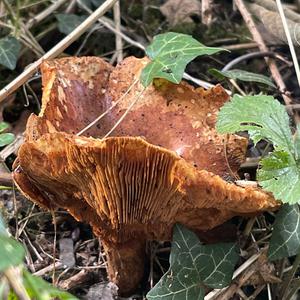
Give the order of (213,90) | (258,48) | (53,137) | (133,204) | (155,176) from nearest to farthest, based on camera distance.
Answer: (53,137) < (155,176) < (133,204) < (213,90) < (258,48)

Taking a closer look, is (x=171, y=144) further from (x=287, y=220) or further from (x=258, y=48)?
(x=258, y=48)

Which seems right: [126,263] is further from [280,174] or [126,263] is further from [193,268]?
[280,174]

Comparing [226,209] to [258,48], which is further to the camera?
[258,48]

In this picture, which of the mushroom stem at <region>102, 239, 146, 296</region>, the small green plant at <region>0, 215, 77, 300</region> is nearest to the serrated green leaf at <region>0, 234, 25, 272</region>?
the small green plant at <region>0, 215, 77, 300</region>

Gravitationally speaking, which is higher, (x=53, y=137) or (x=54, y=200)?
(x=53, y=137)

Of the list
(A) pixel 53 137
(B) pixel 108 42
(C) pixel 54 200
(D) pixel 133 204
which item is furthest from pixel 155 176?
(B) pixel 108 42

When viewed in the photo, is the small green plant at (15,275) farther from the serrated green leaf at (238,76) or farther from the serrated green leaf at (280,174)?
the serrated green leaf at (238,76)

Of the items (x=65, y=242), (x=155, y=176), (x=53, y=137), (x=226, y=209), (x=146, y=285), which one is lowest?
(x=146, y=285)
